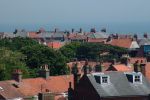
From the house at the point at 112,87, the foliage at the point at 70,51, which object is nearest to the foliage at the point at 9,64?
the house at the point at 112,87

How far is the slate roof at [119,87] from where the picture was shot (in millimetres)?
43812

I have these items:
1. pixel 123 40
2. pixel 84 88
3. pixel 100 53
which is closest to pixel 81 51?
pixel 100 53

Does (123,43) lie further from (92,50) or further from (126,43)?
(92,50)

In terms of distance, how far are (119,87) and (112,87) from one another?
1.54 feet

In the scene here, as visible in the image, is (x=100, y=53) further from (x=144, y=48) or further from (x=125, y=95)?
(x=125, y=95)

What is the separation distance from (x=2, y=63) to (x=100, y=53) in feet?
140

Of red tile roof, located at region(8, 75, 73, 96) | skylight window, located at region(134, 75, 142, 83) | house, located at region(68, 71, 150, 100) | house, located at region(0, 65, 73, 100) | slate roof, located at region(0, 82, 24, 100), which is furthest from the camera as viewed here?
red tile roof, located at region(8, 75, 73, 96)

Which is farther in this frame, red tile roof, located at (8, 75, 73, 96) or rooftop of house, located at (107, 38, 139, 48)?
rooftop of house, located at (107, 38, 139, 48)

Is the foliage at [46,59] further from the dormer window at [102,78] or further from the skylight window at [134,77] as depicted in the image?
the dormer window at [102,78]

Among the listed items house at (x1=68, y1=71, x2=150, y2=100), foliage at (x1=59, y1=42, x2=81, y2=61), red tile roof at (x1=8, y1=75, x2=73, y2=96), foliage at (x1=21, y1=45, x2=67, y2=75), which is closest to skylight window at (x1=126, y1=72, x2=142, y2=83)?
house at (x1=68, y1=71, x2=150, y2=100)

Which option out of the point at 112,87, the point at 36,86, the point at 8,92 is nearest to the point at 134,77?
the point at 112,87

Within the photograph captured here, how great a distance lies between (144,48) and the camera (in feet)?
349

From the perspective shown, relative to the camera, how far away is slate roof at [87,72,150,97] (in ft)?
144

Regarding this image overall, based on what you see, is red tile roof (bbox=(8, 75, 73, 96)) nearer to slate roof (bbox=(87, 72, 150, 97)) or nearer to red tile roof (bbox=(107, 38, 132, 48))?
slate roof (bbox=(87, 72, 150, 97))
